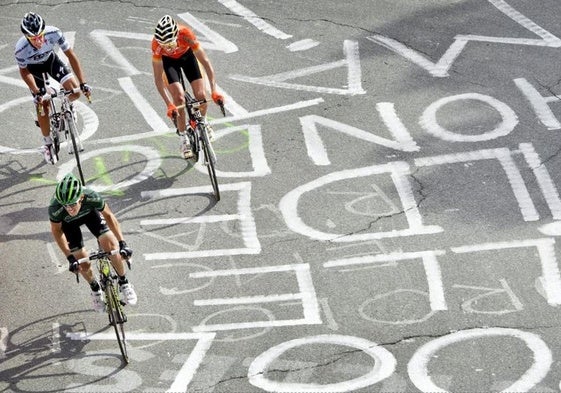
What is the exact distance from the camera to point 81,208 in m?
10.5

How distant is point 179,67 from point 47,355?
4305 mm

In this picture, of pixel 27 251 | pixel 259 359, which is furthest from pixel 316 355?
pixel 27 251

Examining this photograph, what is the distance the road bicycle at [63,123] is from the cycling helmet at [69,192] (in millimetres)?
3249

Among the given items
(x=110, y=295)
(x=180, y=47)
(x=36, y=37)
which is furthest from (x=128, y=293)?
(x=36, y=37)

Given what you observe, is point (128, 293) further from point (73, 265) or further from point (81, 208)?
point (81, 208)

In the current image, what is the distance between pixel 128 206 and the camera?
13156 mm

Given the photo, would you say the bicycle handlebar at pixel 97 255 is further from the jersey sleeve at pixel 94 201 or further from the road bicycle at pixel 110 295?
the jersey sleeve at pixel 94 201

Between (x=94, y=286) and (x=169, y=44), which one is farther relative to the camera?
(x=169, y=44)

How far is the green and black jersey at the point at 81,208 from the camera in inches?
408

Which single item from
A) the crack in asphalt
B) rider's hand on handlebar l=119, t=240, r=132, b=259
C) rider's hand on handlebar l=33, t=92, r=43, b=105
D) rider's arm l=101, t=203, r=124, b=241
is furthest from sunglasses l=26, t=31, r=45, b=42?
the crack in asphalt

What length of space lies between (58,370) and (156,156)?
14.4 feet

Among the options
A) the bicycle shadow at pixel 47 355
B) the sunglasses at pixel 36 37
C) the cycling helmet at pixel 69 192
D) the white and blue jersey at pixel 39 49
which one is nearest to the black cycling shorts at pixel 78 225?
the cycling helmet at pixel 69 192

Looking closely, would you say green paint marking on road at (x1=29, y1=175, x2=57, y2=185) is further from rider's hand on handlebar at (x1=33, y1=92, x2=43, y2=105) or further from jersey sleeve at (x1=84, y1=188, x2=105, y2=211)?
jersey sleeve at (x1=84, y1=188, x2=105, y2=211)

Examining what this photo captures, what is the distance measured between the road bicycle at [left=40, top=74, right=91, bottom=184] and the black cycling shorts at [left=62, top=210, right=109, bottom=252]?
291 centimetres
